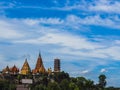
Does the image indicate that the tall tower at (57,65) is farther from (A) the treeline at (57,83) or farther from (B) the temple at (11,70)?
(B) the temple at (11,70)

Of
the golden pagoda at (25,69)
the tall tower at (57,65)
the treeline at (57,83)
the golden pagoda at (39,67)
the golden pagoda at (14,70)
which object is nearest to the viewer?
the treeline at (57,83)

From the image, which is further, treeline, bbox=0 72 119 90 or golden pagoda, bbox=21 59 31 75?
golden pagoda, bbox=21 59 31 75

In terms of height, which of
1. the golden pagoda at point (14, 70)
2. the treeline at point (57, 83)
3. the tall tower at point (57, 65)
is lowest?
the treeline at point (57, 83)

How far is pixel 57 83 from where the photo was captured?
12400 cm

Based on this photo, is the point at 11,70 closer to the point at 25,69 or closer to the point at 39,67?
the point at 25,69

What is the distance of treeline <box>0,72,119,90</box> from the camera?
118 meters

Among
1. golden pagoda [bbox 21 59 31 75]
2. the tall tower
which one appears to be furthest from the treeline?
the tall tower

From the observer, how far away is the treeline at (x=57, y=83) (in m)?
118

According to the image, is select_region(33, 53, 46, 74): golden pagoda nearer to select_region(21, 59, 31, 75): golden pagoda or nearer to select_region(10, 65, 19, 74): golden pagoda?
select_region(21, 59, 31, 75): golden pagoda

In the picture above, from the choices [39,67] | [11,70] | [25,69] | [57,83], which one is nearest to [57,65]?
[39,67]

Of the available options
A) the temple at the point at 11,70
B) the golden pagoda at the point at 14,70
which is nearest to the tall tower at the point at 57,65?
the golden pagoda at the point at 14,70

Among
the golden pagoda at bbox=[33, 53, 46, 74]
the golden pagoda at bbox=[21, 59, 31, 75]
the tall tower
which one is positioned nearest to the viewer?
the golden pagoda at bbox=[21, 59, 31, 75]

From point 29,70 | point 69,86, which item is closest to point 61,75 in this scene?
point 29,70

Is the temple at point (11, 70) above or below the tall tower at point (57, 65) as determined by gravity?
below
